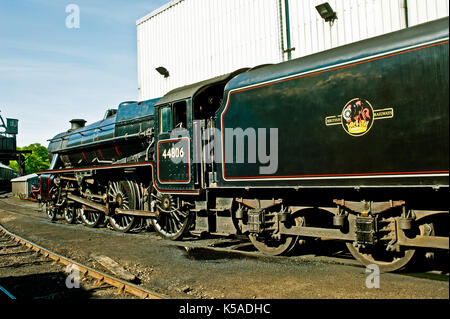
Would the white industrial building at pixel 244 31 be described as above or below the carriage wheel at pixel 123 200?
above

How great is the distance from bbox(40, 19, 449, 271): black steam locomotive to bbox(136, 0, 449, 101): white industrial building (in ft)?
14.5

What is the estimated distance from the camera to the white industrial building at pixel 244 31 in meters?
9.27

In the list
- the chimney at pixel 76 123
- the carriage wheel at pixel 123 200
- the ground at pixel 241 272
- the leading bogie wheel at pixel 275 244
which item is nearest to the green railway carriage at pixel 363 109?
the leading bogie wheel at pixel 275 244

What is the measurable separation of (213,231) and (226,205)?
28.4 inches

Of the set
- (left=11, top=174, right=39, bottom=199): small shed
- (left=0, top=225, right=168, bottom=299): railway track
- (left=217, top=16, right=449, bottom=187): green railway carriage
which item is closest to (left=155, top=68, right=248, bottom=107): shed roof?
(left=217, top=16, right=449, bottom=187): green railway carriage

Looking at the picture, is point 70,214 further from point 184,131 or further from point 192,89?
point 192,89

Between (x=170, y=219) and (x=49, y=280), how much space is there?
3.26 m

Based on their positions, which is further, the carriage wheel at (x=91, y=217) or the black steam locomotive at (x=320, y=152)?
the carriage wheel at (x=91, y=217)

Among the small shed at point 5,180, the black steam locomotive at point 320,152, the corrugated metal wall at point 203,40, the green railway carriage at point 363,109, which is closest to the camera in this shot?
the green railway carriage at point 363,109

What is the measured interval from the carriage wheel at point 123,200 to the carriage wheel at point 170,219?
2.77ft

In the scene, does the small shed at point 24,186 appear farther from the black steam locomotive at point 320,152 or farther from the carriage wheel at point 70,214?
the black steam locomotive at point 320,152

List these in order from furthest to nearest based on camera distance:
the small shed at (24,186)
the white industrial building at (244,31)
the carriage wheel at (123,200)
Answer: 1. the small shed at (24,186)
2. the carriage wheel at (123,200)
3. the white industrial building at (244,31)
